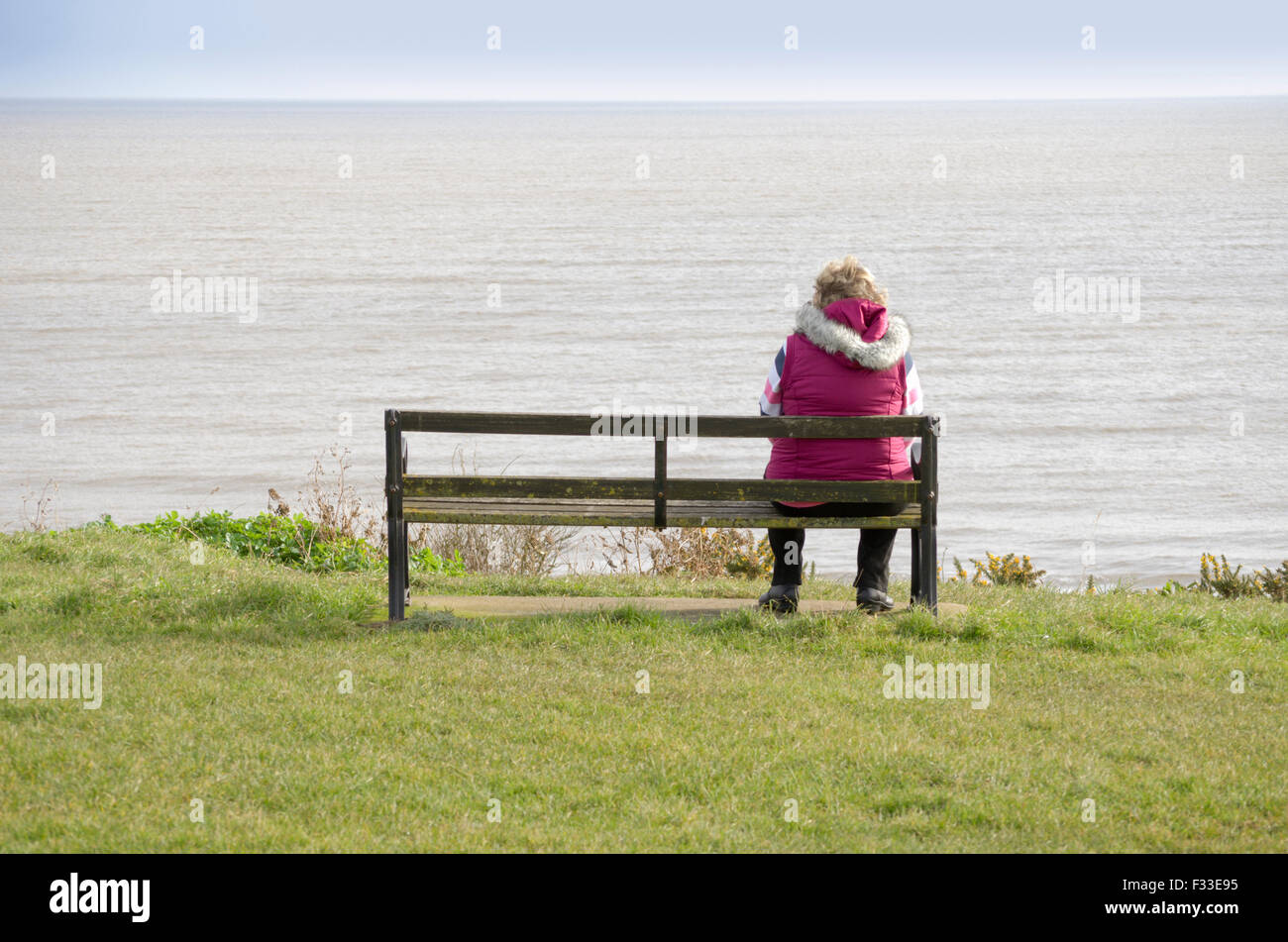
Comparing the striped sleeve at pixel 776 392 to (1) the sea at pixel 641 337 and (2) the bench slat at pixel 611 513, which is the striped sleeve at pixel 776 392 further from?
(1) the sea at pixel 641 337

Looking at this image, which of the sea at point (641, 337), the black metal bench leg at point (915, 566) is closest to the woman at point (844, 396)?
the black metal bench leg at point (915, 566)

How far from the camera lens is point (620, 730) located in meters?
5.17

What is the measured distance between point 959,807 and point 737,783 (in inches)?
30.2

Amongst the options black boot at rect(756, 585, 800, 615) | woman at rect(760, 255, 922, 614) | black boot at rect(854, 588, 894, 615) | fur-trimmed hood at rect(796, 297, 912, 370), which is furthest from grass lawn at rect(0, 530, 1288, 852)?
fur-trimmed hood at rect(796, 297, 912, 370)

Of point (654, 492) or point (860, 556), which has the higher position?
point (654, 492)

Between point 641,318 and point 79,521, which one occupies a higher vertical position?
point 641,318

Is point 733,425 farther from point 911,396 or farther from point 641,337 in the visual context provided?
point 641,337

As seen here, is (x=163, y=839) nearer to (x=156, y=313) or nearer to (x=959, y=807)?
(x=959, y=807)

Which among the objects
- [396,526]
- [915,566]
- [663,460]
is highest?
[663,460]

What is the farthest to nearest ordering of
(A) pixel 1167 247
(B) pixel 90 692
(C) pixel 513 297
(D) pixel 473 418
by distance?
1. (A) pixel 1167 247
2. (C) pixel 513 297
3. (D) pixel 473 418
4. (B) pixel 90 692

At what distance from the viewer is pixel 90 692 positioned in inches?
217

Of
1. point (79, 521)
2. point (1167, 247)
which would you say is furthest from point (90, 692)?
point (1167, 247)

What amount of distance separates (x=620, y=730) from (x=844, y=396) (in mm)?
2419

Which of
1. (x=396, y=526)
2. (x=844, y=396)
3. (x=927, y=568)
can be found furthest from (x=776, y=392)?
(x=396, y=526)
